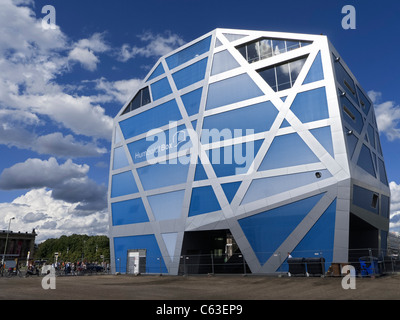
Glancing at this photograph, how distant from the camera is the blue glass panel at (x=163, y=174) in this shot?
3344cm

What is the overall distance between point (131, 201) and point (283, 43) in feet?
82.5

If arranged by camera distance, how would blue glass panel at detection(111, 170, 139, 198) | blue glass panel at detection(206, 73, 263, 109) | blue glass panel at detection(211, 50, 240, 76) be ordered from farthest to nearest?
blue glass panel at detection(111, 170, 139, 198) < blue glass panel at detection(211, 50, 240, 76) < blue glass panel at detection(206, 73, 263, 109)

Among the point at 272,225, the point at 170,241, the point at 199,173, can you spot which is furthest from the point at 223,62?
the point at 170,241

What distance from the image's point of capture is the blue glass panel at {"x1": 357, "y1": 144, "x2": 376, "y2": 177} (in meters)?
29.3

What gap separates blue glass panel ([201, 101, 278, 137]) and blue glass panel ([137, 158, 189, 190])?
428cm

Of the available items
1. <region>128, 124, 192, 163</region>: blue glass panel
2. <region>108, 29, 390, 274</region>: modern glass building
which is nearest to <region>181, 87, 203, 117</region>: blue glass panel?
<region>108, 29, 390, 274</region>: modern glass building

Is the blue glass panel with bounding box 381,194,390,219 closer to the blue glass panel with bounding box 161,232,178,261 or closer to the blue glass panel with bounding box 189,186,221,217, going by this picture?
the blue glass panel with bounding box 189,186,221,217

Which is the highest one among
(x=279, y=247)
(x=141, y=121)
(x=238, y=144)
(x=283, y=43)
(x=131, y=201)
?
(x=283, y=43)

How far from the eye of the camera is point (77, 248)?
146500mm
